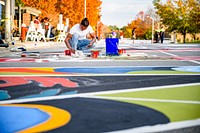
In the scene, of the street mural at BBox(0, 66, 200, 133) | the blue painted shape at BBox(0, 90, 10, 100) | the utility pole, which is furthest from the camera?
the utility pole

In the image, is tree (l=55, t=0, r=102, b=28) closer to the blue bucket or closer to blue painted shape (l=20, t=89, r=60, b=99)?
the blue bucket

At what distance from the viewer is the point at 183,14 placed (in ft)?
118

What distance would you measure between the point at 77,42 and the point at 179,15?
2991 centimetres

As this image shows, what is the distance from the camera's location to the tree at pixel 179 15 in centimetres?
3500

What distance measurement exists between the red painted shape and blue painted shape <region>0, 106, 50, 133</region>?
4.33 feet

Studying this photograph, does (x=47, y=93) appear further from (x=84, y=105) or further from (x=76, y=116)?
(x=76, y=116)

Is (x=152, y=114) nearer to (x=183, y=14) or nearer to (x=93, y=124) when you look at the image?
(x=93, y=124)

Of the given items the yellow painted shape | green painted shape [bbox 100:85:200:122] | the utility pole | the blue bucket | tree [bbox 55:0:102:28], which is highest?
tree [bbox 55:0:102:28]

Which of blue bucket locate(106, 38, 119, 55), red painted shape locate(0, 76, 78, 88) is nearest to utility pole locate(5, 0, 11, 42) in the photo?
blue bucket locate(106, 38, 119, 55)

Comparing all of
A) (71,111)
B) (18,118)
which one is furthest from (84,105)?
(18,118)

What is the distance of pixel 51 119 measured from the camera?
238 centimetres

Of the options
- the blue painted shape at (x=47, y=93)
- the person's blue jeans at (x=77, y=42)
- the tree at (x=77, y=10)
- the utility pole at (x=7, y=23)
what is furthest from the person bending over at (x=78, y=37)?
the tree at (x=77, y=10)

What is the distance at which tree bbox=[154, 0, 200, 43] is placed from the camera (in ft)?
115

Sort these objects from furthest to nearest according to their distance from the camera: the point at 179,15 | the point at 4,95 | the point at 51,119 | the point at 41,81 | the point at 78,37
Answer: the point at 179,15
the point at 78,37
the point at 41,81
the point at 4,95
the point at 51,119
